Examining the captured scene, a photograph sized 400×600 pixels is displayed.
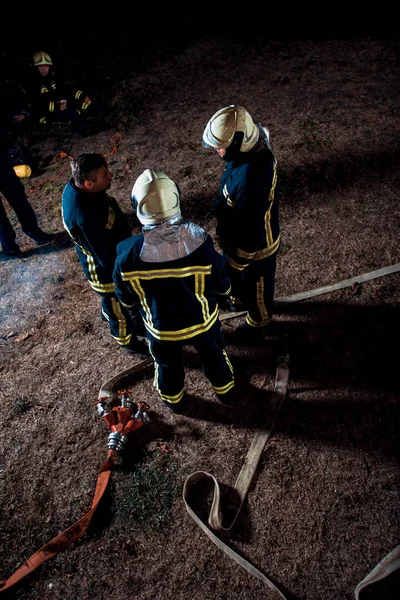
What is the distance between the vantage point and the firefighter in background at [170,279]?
2625 mm

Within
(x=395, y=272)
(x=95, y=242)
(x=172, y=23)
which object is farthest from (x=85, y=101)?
(x=395, y=272)

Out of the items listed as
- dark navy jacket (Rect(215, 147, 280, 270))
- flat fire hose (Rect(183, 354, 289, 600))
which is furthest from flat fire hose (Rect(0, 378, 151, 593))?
dark navy jacket (Rect(215, 147, 280, 270))

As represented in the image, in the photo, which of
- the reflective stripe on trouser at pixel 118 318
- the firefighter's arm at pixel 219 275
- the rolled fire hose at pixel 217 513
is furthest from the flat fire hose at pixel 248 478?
the reflective stripe on trouser at pixel 118 318

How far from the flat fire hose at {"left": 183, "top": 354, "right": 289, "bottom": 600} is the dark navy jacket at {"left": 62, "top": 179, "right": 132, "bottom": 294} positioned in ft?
6.67

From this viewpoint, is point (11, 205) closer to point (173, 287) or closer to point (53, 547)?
point (173, 287)

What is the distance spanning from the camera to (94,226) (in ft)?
10.9

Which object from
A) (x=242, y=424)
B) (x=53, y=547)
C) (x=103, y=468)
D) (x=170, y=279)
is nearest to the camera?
(x=170, y=279)

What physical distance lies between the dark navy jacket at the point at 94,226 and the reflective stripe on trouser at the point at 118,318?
0.32m

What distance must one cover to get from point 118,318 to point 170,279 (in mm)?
1457

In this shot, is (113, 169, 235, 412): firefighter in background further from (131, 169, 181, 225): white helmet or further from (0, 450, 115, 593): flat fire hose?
(0, 450, 115, 593): flat fire hose

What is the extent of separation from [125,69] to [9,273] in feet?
25.9

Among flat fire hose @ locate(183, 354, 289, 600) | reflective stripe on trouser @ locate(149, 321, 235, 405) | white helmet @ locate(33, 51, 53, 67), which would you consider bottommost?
flat fire hose @ locate(183, 354, 289, 600)

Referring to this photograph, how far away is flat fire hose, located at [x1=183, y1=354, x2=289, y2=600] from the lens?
9.86ft

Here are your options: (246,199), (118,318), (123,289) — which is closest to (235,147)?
(246,199)
